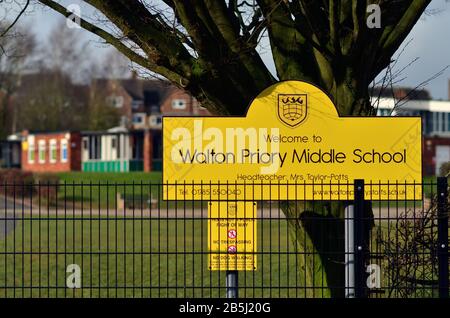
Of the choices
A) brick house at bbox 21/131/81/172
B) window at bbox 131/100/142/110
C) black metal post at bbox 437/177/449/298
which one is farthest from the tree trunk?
window at bbox 131/100/142/110

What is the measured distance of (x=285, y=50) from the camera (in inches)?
481

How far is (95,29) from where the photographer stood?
11.6m

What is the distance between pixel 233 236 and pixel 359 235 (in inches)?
57.9

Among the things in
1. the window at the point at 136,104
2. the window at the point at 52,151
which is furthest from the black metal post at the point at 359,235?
the window at the point at 136,104

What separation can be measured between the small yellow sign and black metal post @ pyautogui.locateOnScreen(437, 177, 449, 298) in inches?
84.2

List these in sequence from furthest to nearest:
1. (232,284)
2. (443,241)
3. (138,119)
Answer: (138,119) < (232,284) < (443,241)

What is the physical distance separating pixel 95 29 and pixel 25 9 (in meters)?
0.95

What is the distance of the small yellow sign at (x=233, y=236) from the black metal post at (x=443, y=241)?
2.14m

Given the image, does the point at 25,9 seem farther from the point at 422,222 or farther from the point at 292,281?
the point at 292,281

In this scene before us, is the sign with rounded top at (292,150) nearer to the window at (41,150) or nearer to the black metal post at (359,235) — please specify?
the black metal post at (359,235)

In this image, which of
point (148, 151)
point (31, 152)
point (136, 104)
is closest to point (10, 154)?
point (31, 152)

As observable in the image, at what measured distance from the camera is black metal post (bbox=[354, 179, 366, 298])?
408 inches

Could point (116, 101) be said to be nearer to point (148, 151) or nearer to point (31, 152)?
point (31, 152)
